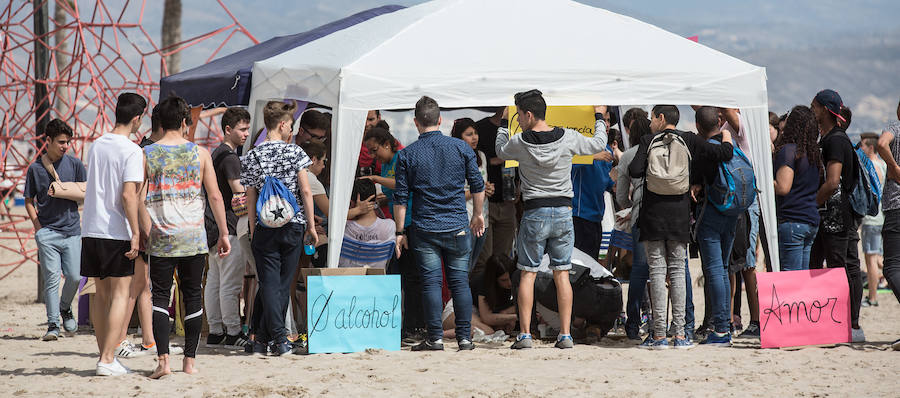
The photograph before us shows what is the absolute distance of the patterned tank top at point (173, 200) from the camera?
17.1 feet

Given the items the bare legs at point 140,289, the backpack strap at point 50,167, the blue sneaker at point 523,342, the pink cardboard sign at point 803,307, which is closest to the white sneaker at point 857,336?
the pink cardboard sign at point 803,307

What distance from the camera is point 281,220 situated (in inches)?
237

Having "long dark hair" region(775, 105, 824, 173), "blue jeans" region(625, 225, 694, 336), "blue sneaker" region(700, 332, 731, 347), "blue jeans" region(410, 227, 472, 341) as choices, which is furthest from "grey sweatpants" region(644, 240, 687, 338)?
"blue jeans" region(410, 227, 472, 341)

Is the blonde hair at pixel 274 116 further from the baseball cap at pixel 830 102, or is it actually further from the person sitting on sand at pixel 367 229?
the baseball cap at pixel 830 102

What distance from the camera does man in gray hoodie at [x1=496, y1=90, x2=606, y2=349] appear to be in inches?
256

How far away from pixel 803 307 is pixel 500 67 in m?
2.70

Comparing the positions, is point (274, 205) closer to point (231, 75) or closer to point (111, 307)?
point (111, 307)

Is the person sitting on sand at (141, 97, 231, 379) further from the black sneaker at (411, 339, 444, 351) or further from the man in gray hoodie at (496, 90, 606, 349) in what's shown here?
the man in gray hoodie at (496, 90, 606, 349)

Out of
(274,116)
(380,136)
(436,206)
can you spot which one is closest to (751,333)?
(436,206)

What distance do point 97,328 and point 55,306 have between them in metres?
1.92

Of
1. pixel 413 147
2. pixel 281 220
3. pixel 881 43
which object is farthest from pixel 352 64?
pixel 881 43

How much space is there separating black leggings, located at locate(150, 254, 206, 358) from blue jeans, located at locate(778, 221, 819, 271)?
13.5ft

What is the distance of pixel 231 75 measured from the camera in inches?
313

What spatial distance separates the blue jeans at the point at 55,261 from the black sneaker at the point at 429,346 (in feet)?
9.23
